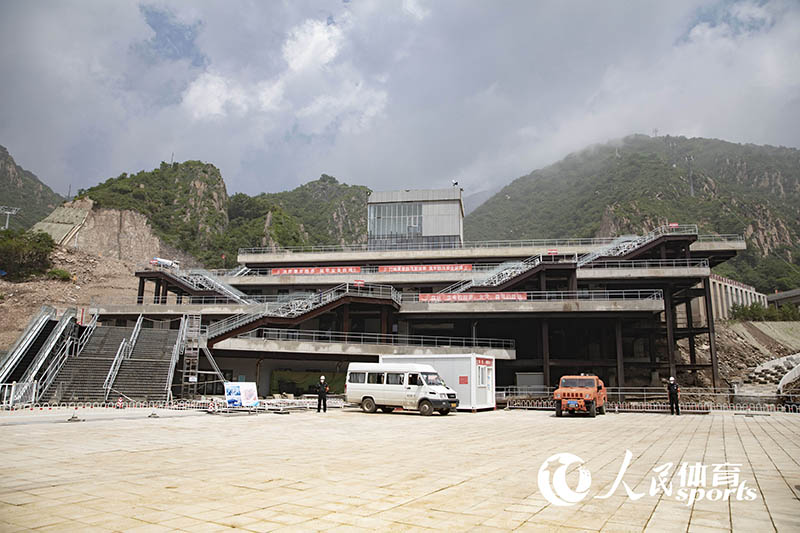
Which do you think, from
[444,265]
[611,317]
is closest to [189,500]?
[611,317]

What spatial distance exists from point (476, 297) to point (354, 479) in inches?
1417

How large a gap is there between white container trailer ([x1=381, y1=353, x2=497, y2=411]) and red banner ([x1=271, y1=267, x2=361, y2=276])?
27702 mm

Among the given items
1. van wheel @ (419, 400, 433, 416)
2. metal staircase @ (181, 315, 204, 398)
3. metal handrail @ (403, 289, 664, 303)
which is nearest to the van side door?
van wheel @ (419, 400, 433, 416)

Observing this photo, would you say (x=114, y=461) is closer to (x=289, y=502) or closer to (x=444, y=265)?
(x=289, y=502)

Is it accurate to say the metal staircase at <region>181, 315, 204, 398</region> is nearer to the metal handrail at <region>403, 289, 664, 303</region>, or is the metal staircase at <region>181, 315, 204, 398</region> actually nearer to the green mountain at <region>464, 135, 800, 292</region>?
the metal handrail at <region>403, 289, 664, 303</region>

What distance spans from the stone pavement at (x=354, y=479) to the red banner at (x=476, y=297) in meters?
26.7

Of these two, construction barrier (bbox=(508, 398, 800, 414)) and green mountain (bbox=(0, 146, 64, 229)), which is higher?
green mountain (bbox=(0, 146, 64, 229))

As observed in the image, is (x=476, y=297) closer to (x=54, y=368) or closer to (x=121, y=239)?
(x=54, y=368)

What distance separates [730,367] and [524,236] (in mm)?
83178

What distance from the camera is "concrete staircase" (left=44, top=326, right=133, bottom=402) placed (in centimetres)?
2461

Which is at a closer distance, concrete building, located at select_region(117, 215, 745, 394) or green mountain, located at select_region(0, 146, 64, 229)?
concrete building, located at select_region(117, 215, 745, 394)
